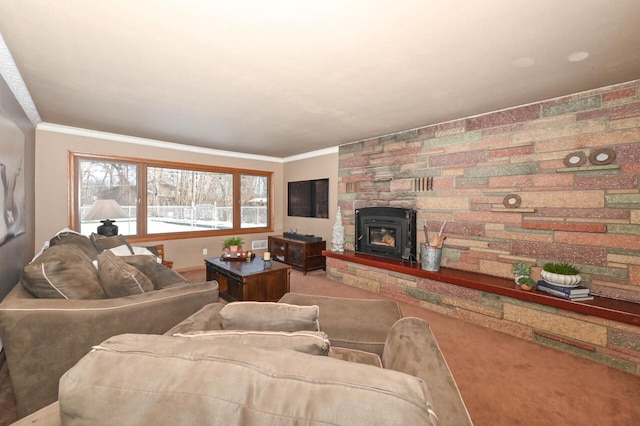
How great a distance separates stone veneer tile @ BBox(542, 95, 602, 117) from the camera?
99.7 inches

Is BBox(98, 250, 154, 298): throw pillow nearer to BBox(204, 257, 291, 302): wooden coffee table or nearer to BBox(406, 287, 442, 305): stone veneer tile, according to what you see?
BBox(204, 257, 291, 302): wooden coffee table

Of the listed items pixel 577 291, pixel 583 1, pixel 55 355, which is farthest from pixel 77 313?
pixel 577 291

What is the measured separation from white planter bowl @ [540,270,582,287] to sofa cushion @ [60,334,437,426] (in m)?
2.76

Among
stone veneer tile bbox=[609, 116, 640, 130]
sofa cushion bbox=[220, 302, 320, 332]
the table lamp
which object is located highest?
stone veneer tile bbox=[609, 116, 640, 130]

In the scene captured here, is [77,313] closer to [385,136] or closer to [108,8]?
[108,8]

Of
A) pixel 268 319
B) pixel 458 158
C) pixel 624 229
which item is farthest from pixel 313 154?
pixel 268 319

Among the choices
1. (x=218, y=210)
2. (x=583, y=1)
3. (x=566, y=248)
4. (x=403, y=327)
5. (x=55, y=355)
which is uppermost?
(x=583, y=1)

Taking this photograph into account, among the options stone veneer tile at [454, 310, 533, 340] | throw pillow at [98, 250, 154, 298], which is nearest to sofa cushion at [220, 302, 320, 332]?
throw pillow at [98, 250, 154, 298]

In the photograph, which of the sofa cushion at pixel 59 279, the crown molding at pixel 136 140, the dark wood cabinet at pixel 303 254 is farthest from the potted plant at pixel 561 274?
the crown molding at pixel 136 140

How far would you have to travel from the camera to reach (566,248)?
8.79 feet

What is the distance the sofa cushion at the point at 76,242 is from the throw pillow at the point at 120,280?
0.84m

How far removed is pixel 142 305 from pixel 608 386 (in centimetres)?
332

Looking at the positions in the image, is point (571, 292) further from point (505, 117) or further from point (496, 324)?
point (505, 117)

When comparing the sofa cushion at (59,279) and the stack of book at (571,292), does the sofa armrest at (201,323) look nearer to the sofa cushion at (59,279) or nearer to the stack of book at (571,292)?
the sofa cushion at (59,279)
